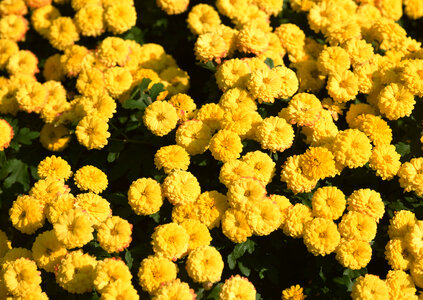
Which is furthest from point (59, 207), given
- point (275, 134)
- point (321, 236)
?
point (321, 236)

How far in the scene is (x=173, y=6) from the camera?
4082 mm

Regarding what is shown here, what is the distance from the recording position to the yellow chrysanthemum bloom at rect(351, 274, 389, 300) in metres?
2.57

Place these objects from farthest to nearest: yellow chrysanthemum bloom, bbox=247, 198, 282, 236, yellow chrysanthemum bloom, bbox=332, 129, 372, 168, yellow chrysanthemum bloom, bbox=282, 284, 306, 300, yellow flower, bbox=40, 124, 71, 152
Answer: yellow flower, bbox=40, 124, 71, 152
yellow chrysanthemum bloom, bbox=332, 129, 372, 168
yellow chrysanthemum bloom, bbox=282, 284, 306, 300
yellow chrysanthemum bloom, bbox=247, 198, 282, 236

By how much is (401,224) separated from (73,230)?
1710mm

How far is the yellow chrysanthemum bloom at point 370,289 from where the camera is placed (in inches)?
101

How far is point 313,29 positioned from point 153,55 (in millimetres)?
1205

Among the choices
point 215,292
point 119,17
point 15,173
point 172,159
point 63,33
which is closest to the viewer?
point 215,292

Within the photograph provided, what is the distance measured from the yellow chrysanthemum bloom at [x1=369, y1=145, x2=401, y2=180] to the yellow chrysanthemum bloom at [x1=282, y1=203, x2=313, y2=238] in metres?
0.50

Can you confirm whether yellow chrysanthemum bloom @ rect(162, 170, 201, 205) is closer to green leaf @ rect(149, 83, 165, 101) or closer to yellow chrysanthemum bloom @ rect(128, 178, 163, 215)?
yellow chrysanthemum bloom @ rect(128, 178, 163, 215)

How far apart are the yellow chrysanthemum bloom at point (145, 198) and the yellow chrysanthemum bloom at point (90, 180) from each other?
0.25m

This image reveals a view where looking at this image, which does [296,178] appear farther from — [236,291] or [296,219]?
[236,291]

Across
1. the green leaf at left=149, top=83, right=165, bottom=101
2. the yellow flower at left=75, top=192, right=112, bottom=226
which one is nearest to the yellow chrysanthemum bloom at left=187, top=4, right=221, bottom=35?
the green leaf at left=149, top=83, right=165, bottom=101

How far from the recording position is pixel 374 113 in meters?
3.39

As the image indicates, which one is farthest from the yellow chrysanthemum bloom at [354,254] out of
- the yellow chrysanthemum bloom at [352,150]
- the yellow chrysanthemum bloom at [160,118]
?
the yellow chrysanthemum bloom at [160,118]
